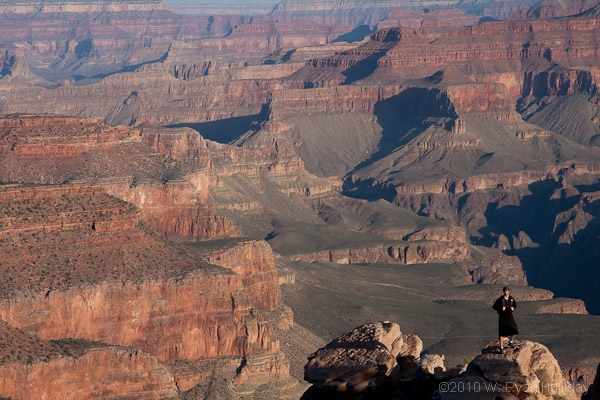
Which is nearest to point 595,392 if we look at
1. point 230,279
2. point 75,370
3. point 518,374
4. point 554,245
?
point 518,374

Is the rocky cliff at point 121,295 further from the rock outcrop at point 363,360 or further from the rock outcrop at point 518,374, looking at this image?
the rock outcrop at point 518,374

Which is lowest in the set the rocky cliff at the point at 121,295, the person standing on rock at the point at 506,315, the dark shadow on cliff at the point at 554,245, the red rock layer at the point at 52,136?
the dark shadow on cliff at the point at 554,245

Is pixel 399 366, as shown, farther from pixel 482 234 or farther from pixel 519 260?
pixel 482 234

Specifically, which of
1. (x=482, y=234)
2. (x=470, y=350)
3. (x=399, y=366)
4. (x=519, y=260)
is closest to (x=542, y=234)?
(x=482, y=234)

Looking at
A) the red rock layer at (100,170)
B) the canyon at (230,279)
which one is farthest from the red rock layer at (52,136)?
the canyon at (230,279)

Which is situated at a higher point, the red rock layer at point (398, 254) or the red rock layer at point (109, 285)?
the red rock layer at point (109, 285)

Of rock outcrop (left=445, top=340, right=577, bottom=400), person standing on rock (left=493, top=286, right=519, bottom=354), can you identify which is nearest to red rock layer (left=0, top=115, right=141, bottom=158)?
person standing on rock (left=493, top=286, right=519, bottom=354)

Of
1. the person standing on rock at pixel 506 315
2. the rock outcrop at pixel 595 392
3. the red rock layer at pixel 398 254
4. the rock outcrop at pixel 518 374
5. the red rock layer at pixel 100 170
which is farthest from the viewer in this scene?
the red rock layer at pixel 398 254
